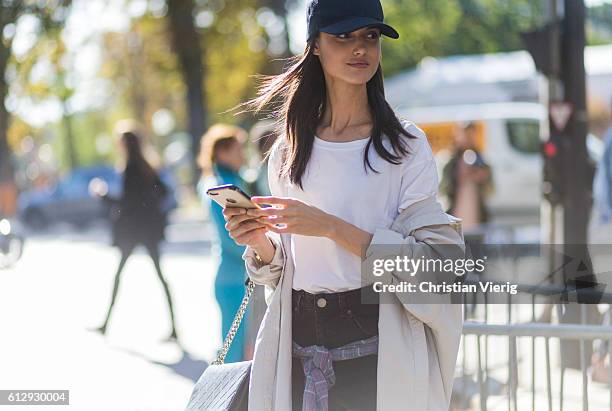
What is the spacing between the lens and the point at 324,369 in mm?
2922

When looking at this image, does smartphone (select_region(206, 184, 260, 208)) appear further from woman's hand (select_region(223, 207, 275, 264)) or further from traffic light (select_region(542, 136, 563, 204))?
traffic light (select_region(542, 136, 563, 204))

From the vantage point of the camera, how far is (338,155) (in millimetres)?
2959

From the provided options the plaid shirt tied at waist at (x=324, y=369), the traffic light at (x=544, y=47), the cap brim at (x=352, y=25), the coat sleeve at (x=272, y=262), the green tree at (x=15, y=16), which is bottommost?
the plaid shirt tied at waist at (x=324, y=369)

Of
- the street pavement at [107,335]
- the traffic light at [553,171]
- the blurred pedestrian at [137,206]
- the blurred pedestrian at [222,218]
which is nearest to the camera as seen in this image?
the blurred pedestrian at [222,218]

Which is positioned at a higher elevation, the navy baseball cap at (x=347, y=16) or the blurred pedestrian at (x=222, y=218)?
the blurred pedestrian at (x=222, y=218)

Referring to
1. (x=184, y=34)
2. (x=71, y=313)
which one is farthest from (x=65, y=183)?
(x=71, y=313)

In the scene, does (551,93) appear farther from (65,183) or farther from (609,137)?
(65,183)

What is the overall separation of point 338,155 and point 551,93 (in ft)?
19.0

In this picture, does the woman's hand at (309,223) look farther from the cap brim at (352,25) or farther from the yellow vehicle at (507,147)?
the yellow vehicle at (507,147)

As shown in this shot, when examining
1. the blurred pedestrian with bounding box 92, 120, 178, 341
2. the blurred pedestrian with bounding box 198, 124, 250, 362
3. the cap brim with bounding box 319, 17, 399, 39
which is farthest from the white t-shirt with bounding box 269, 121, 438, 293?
the blurred pedestrian with bounding box 92, 120, 178, 341

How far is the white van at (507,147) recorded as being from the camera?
20.4 metres

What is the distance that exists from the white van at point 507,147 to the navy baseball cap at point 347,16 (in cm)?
1742

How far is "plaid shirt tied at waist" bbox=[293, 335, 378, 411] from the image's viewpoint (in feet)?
9.53

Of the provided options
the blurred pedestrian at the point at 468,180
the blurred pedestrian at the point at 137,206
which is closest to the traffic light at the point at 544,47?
the blurred pedestrian at the point at 468,180
